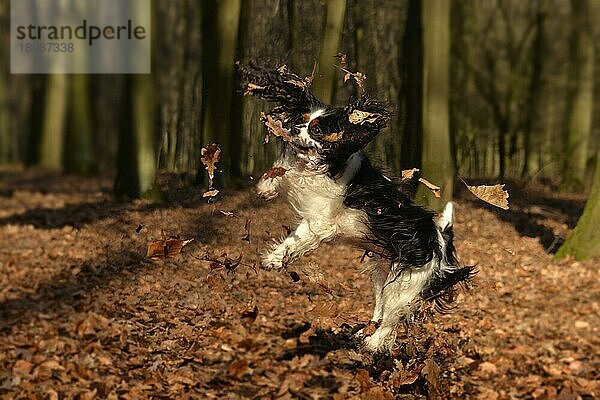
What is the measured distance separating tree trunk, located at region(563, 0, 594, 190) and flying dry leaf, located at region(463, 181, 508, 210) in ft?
21.5

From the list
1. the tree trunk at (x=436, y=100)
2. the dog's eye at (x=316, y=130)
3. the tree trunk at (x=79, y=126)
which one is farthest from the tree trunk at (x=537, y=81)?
the tree trunk at (x=79, y=126)

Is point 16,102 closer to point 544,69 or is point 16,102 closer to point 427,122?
point 544,69

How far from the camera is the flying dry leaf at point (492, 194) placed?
4062 millimetres

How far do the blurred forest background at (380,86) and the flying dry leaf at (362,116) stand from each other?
11.6 inches

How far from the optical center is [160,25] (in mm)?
7176

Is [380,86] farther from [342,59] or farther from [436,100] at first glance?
[436,100]

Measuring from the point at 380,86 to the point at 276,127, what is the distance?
79 cm

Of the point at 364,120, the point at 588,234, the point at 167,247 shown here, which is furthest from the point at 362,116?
the point at 588,234

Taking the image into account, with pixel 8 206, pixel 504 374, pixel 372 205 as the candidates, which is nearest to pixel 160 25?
pixel 372 205

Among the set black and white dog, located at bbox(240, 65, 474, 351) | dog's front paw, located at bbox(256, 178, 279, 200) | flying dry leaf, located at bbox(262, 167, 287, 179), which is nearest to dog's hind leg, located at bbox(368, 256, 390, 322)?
black and white dog, located at bbox(240, 65, 474, 351)

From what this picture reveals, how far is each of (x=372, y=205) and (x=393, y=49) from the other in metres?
1.06
